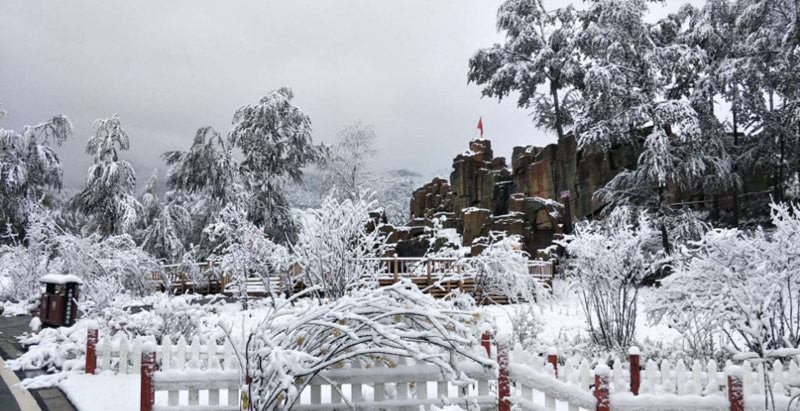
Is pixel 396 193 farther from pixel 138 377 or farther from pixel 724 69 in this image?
pixel 138 377

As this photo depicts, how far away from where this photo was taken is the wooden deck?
16.5m

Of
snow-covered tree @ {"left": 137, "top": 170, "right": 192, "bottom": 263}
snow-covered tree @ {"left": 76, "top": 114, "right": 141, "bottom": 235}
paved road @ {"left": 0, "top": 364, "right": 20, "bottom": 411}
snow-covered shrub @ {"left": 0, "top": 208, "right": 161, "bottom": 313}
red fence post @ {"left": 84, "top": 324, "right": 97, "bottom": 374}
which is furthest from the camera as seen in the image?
snow-covered tree @ {"left": 137, "top": 170, "right": 192, "bottom": 263}

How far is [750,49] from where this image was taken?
750 inches

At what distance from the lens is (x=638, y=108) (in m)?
19.4

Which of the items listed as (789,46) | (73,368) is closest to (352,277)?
(73,368)

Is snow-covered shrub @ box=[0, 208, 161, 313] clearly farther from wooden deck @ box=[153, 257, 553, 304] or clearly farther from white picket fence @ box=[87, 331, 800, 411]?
white picket fence @ box=[87, 331, 800, 411]

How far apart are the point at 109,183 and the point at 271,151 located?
290 inches

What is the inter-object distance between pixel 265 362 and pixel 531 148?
30.1m

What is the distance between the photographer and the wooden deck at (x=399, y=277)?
54.2ft

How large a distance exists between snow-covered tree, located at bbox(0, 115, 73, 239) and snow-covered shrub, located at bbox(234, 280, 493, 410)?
22118mm

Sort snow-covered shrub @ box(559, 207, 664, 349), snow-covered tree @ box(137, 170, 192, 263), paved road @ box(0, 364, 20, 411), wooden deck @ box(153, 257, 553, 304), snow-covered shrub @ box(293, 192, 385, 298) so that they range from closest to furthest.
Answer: paved road @ box(0, 364, 20, 411) → snow-covered shrub @ box(559, 207, 664, 349) → snow-covered shrub @ box(293, 192, 385, 298) → wooden deck @ box(153, 257, 553, 304) → snow-covered tree @ box(137, 170, 192, 263)

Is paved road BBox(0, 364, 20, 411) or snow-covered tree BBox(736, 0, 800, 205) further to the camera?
snow-covered tree BBox(736, 0, 800, 205)

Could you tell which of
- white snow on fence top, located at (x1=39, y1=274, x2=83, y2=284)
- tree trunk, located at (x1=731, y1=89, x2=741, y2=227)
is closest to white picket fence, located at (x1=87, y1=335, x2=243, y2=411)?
white snow on fence top, located at (x1=39, y1=274, x2=83, y2=284)

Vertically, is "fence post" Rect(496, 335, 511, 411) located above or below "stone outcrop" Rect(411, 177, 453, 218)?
below
